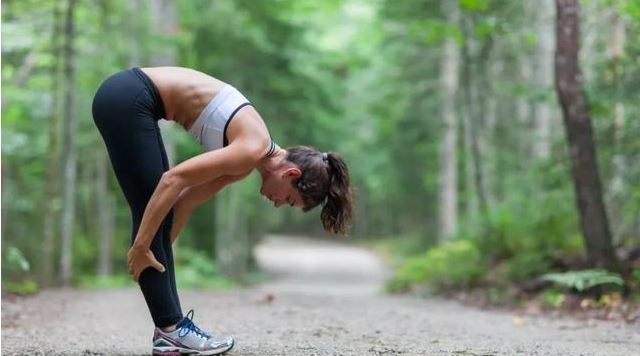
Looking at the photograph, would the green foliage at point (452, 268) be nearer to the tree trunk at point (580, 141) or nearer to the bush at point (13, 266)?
the tree trunk at point (580, 141)

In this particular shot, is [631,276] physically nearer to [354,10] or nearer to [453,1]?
[453,1]

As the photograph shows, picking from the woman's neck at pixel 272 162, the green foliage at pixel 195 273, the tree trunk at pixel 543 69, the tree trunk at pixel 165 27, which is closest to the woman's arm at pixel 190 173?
the woman's neck at pixel 272 162

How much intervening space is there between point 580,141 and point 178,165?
545 cm

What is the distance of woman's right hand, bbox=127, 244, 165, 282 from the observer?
11.0 feet

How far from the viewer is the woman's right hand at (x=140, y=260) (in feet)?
11.0

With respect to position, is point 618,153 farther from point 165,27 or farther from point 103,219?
point 103,219

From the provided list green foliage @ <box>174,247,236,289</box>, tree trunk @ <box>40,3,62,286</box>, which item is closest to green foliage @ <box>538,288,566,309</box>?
tree trunk @ <box>40,3,62,286</box>

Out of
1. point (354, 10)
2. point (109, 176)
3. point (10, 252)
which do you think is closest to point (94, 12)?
point (10, 252)

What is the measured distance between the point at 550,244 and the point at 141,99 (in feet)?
25.1

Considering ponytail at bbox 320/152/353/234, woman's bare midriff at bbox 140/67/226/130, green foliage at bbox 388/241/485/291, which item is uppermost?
woman's bare midriff at bbox 140/67/226/130

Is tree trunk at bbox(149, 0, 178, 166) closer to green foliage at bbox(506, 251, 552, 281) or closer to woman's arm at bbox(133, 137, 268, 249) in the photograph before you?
green foliage at bbox(506, 251, 552, 281)

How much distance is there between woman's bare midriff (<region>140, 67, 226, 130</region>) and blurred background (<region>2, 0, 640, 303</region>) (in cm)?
470

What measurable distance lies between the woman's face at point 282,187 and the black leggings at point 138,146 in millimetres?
530

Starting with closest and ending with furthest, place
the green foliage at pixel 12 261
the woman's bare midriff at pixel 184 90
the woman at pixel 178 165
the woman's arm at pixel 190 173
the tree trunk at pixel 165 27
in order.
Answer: the woman's arm at pixel 190 173
the woman at pixel 178 165
the woman's bare midriff at pixel 184 90
the green foliage at pixel 12 261
the tree trunk at pixel 165 27
